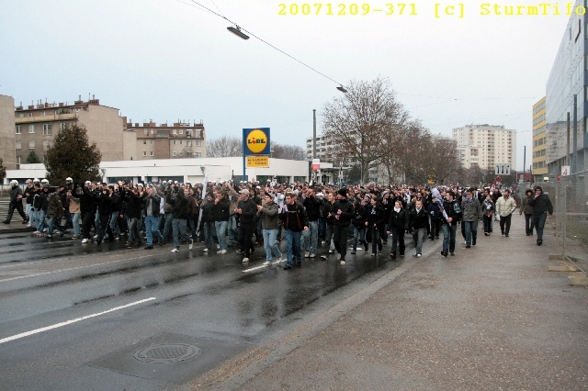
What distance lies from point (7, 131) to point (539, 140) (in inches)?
3783

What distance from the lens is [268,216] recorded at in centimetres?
1160

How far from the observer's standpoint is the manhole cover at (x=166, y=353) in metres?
5.37

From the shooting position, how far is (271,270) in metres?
11.2

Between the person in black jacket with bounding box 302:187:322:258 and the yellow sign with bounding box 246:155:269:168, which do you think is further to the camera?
the yellow sign with bounding box 246:155:269:168

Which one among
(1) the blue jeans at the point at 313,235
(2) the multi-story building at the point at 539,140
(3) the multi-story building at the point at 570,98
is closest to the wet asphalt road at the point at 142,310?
(1) the blue jeans at the point at 313,235

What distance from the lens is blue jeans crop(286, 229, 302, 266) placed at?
11516 mm

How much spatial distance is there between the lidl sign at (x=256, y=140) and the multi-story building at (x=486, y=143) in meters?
154

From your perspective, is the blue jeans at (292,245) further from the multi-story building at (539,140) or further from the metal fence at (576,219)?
the multi-story building at (539,140)

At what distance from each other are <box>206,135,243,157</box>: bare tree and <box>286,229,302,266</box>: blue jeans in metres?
108

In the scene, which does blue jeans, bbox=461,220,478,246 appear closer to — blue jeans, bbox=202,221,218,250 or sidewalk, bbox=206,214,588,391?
sidewalk, bbox=206,214,588,391

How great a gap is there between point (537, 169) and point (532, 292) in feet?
346

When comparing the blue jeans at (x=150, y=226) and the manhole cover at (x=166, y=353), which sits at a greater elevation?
the blue jeans at (x=150, y=226)

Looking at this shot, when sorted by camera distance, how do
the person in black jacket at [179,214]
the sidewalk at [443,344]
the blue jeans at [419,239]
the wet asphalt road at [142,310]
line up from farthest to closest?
the person in black jacket at [179,214] < the blue jeans at [419,239] < the wet asphalt road at [142,310] < the sidewalk at [443,344]

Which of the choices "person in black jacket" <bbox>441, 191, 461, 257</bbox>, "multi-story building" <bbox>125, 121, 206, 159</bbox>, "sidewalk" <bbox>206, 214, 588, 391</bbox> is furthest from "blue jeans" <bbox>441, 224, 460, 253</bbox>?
"multi-story building" <bbox>125, 121, 206, 159</bbox>
